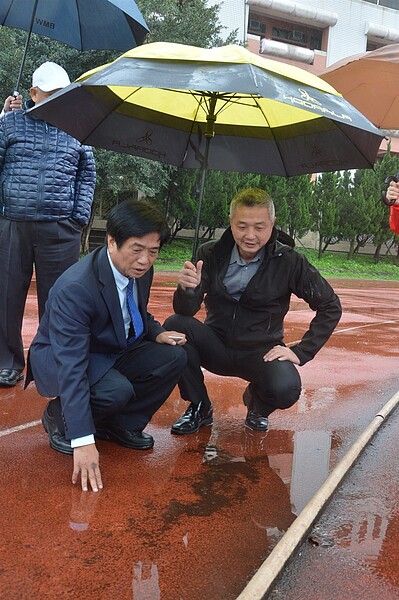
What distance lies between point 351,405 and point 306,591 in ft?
9.15

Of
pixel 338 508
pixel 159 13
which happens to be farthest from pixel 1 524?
pixel 159 13

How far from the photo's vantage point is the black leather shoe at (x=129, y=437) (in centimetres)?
353

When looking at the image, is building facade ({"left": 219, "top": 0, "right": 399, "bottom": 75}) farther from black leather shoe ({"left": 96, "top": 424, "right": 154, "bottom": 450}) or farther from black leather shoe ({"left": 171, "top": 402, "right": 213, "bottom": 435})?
black leather shoe ({"left": 96, "top": 424, "right": 154, "bottom": 450})

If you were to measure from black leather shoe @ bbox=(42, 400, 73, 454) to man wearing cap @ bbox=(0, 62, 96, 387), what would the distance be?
114cm

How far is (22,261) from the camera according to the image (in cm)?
439

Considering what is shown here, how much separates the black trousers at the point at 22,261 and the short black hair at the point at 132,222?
145cm

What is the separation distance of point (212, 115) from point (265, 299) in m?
1.17

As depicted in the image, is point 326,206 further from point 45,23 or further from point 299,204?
point 45,23

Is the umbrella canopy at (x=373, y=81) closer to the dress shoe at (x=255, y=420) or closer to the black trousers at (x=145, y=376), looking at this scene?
the dress shoe at (x=255, y=420)

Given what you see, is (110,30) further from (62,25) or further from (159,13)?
(159,13)

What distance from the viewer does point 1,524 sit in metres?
2.57

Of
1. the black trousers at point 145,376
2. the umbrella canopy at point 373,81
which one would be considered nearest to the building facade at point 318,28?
the umbrella canopy at point 373,81

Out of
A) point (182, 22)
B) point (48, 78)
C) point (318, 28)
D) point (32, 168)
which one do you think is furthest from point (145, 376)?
point (318, 28)

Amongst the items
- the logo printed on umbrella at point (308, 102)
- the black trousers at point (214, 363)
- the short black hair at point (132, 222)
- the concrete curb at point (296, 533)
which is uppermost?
the logo printed on umbrella at point (308, 102)
